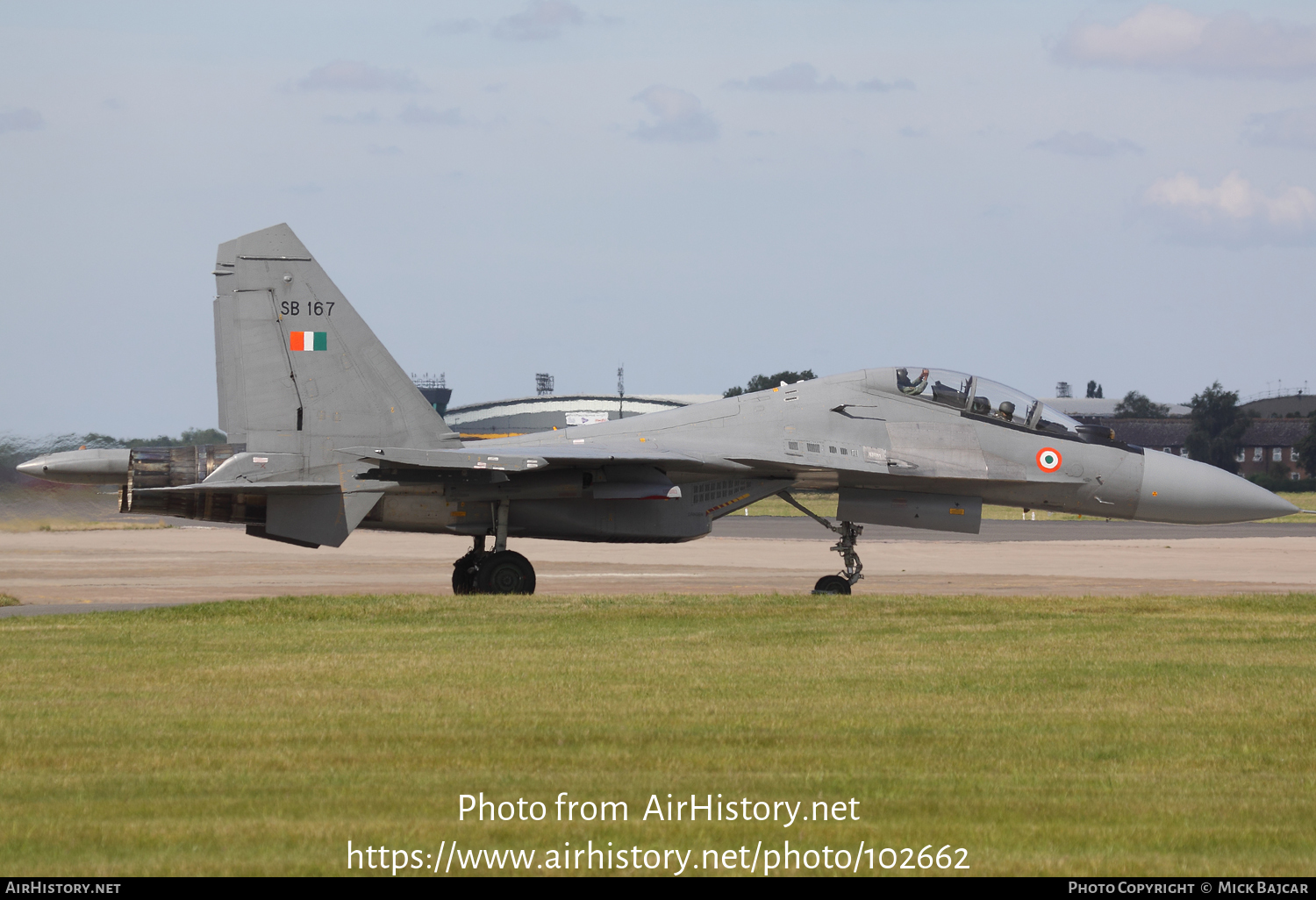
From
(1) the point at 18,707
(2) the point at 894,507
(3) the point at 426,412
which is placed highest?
(3) the point at 426,412

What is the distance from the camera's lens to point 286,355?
17.2 meters

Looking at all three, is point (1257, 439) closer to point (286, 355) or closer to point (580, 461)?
point (580, 461)

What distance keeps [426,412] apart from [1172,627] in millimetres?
9744

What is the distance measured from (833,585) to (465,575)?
4.89 m

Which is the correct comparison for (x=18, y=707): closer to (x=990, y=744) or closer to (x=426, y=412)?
(x=990, y=744)

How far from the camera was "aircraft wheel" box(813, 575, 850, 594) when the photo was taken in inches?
695

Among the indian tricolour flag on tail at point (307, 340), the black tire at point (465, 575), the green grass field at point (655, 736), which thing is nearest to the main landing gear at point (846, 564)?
the green grass field at point (655, 736)

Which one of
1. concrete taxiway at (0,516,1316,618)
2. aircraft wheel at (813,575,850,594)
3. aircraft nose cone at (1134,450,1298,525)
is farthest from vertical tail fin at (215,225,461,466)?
aircraft nose cone at (1134,450,1298,525)

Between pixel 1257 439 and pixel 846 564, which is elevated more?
pixel 1257 439

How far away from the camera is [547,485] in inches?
683

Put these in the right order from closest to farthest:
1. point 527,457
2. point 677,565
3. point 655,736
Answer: point 655,736 < point 527,457 < point 677,565

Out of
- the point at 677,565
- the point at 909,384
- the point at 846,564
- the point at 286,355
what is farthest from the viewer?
the point at 677,565

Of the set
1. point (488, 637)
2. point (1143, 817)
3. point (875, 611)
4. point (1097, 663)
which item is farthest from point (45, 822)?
point (875, 611)

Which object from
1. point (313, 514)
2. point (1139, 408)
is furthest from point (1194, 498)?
point (1139, 408)
